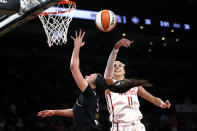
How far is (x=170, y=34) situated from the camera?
11219 millimetres

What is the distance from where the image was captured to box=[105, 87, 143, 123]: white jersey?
403 centimetres

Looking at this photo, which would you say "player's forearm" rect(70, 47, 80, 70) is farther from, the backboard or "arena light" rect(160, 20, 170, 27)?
"arena light" rect(160, 20, 170, 27)

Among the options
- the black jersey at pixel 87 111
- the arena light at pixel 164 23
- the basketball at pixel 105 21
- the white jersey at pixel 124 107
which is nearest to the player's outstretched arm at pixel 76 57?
the black jersey at pixel 87 111

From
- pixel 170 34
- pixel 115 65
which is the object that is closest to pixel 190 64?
pixel 170 34

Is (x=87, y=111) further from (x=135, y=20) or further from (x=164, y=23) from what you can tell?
(x=164, y=23)

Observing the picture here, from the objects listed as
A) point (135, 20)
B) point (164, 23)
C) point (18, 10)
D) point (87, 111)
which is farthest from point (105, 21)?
point (164, 23)

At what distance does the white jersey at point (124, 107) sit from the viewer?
403 centimetres

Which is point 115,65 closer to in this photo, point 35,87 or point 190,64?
point 35,87

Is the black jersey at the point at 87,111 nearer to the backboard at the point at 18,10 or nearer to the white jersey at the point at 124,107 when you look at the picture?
the white jersey at the point at 124,107

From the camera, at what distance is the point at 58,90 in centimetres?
1231

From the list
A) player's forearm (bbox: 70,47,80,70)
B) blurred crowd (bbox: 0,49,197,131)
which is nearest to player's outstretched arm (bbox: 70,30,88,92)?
player's forearm (bbox: 70,47,80,70)

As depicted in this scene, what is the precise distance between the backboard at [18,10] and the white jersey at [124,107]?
4.93 feet

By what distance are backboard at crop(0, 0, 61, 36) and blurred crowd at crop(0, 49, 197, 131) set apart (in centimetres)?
535

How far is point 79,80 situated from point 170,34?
28.3 ft
